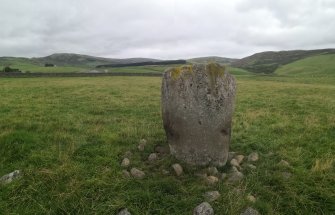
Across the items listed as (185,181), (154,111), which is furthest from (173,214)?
(154,111)

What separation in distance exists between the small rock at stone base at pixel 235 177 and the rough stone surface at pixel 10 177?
4502mm

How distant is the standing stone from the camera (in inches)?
286

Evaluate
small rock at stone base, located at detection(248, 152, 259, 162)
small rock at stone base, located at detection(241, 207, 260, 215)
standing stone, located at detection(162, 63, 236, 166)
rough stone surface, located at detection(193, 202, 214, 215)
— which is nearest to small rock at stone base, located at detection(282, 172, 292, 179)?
small rock at stone base, located at detection(248, 152, 259, 162)

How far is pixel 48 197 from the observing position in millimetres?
6078

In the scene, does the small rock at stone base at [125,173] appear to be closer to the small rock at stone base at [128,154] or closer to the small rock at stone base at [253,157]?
the small rock at stone base at [128,154]

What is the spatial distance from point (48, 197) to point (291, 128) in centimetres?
829

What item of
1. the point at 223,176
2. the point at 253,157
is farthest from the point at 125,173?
the point at 253,157

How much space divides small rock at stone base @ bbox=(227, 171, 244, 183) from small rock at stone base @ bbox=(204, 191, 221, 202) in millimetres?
697

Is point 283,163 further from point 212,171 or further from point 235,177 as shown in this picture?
point 212,171

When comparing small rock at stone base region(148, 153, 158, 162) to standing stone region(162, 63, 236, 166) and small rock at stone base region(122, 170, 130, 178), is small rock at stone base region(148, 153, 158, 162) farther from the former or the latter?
small rock at stone base region(122, 170, 130, 178)

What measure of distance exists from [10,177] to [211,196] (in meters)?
4.17

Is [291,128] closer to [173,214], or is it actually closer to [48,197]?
[173,214]

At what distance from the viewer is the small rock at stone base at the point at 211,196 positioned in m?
5.99

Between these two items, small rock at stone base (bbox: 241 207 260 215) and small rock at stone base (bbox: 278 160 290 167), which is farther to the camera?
small rock at stone base (bbox: 278 160 290 167)
